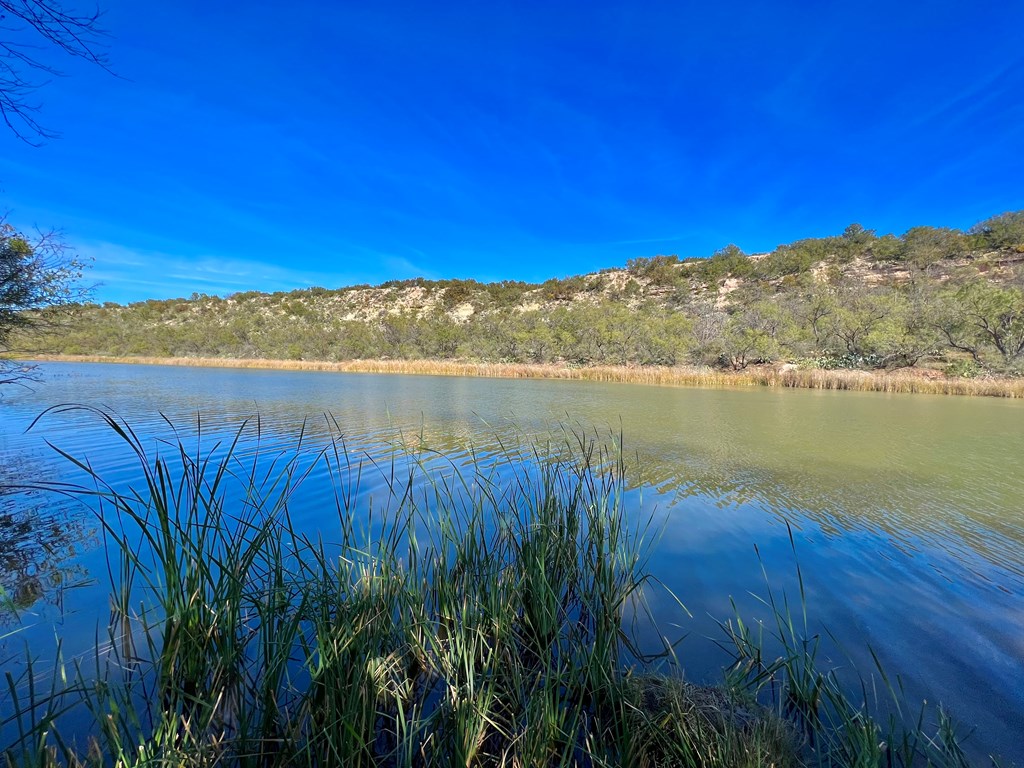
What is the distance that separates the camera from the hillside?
89.0 ft

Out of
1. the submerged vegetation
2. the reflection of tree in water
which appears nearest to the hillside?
the reflection of tree in water

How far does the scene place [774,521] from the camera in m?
5.14

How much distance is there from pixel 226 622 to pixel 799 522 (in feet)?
17.6

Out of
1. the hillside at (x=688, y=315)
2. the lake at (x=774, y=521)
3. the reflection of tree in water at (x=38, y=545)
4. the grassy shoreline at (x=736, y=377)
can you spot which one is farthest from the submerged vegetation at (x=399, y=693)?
the grassy shoreline at (x=736, y=377)

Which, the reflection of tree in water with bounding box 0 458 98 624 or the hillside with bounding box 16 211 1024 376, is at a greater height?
the hillside with bounding box 16 211 1024 376

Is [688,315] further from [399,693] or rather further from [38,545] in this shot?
[399,693]

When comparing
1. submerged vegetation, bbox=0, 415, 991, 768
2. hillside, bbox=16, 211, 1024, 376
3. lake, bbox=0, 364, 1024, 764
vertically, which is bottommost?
lake, bbox=0, 364, 1024, 764

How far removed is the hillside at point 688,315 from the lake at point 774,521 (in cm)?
374

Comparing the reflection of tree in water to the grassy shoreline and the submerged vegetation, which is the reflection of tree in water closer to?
the submerged vegetation

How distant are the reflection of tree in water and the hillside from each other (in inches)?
110

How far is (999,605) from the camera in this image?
131 inches

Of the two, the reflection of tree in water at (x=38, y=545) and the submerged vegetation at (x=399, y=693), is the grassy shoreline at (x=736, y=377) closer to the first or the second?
the reflection of tree in water at (x=38, y=545)

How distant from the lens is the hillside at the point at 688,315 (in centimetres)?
2714

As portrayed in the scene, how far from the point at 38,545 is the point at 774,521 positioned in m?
6.99
